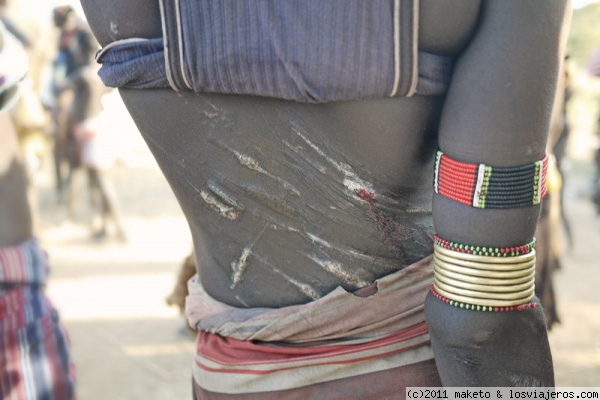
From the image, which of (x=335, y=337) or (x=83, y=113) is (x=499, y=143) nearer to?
(x=335, y=337)

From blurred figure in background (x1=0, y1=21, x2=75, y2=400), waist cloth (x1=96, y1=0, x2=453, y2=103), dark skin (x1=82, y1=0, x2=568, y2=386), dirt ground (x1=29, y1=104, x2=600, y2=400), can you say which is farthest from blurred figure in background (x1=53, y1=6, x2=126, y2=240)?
waist cloth (x1=96, y1=0, x2=453, y2=103)

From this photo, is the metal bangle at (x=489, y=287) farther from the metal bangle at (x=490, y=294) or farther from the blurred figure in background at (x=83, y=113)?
the blurred figure in background at (x=83, y=113)

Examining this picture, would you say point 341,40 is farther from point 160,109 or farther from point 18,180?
point 18,180

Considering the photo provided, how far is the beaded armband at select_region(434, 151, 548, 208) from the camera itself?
0.96m

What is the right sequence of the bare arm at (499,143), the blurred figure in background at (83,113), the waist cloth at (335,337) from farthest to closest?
the blurred figure in background at (83,113) < the waist cloth at (335,337) < the bare arm at (499,143)

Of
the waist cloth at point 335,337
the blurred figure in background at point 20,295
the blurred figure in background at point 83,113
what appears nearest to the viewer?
the waist cloth at point 335,337

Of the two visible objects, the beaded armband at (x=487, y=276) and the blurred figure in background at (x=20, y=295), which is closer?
the beaded armband at (x=487, y=276)

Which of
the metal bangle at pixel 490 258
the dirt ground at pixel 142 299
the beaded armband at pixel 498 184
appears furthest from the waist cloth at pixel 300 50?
the dirt ground at pixel 142 299

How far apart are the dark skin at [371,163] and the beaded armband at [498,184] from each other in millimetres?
15

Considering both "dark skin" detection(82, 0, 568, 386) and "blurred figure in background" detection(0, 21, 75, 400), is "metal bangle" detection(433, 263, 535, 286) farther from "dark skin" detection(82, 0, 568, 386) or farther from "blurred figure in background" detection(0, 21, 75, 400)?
"blurred figure in background" detection(0, 21, 75, 400)

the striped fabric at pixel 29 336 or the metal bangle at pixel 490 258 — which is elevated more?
the metal bangle at pixel 490 258

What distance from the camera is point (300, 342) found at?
4.02 ft

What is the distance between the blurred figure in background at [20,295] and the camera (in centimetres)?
195

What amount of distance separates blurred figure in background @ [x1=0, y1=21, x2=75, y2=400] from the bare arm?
4.70 ft
